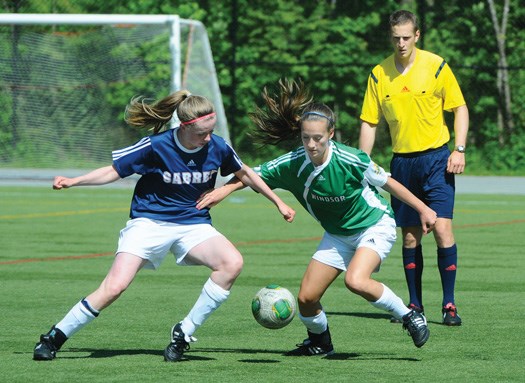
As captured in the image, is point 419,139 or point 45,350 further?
point 419,139

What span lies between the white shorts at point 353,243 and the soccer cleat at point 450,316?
1220 millimetres

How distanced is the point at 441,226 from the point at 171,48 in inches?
569

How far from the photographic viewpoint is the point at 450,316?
28.5ft

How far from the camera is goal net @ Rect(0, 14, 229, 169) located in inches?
936

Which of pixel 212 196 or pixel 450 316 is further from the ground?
pixel 212 196

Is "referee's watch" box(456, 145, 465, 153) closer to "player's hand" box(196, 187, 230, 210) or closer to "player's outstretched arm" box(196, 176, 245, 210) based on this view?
"player's outstretched arm" box(196, 176, 245, 210)

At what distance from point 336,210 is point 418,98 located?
71.8 inches

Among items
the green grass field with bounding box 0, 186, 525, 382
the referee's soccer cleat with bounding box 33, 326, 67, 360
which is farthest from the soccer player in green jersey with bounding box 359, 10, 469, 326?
the referee's soccer cleat with bounding box 33, 326, 67, 360

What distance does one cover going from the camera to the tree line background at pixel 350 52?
89.0 feet

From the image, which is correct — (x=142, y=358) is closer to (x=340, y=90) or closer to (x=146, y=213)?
(x=146, y=213)

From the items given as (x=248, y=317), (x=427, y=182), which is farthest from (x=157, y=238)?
(x=427, y=182)

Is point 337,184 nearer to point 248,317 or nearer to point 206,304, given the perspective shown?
point 206,304

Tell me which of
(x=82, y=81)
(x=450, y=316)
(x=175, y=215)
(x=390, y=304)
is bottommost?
(x=82, y=81)

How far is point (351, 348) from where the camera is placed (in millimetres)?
7738
